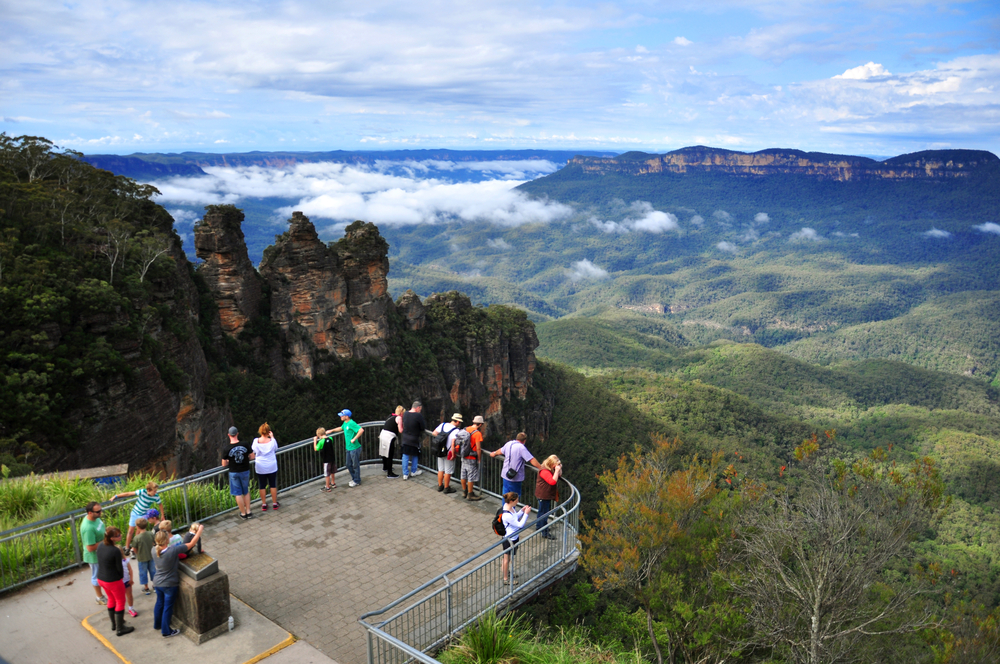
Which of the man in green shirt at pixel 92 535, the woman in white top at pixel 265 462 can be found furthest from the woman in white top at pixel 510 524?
the man in green shirt at pixel 92 535

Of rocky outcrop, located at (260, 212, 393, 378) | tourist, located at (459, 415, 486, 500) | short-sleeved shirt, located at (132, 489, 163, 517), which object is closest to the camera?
short-sleeved shirt, located at (132, 489, 163, 517)

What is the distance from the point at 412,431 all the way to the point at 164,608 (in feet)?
25.2

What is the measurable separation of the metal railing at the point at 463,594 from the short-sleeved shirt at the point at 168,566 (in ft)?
10.5

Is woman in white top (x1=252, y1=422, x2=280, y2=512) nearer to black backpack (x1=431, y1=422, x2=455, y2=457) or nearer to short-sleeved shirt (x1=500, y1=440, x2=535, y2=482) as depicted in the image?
black backpack (x1=431, y1=422, x2=455, y2=457)

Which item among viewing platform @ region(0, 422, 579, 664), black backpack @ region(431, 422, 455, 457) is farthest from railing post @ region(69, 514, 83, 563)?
black backpack @ region(431, 422, 455, 457)

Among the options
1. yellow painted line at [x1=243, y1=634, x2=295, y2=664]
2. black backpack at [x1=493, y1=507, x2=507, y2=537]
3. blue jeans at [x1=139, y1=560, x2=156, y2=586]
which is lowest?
yellow painted line at [x1=243, y1=634, x2=295, y2=664]

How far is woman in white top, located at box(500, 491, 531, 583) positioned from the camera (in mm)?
12430

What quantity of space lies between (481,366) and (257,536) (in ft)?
170

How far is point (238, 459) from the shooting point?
568 inches

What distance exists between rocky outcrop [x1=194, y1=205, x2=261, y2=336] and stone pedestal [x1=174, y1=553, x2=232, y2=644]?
3349 cm

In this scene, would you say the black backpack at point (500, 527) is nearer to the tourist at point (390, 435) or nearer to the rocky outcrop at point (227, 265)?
the tourist at point (390, 435)

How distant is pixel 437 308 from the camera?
6644 cm

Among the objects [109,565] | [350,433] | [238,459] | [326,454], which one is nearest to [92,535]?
[109,565]

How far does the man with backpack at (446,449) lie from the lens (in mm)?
16234
